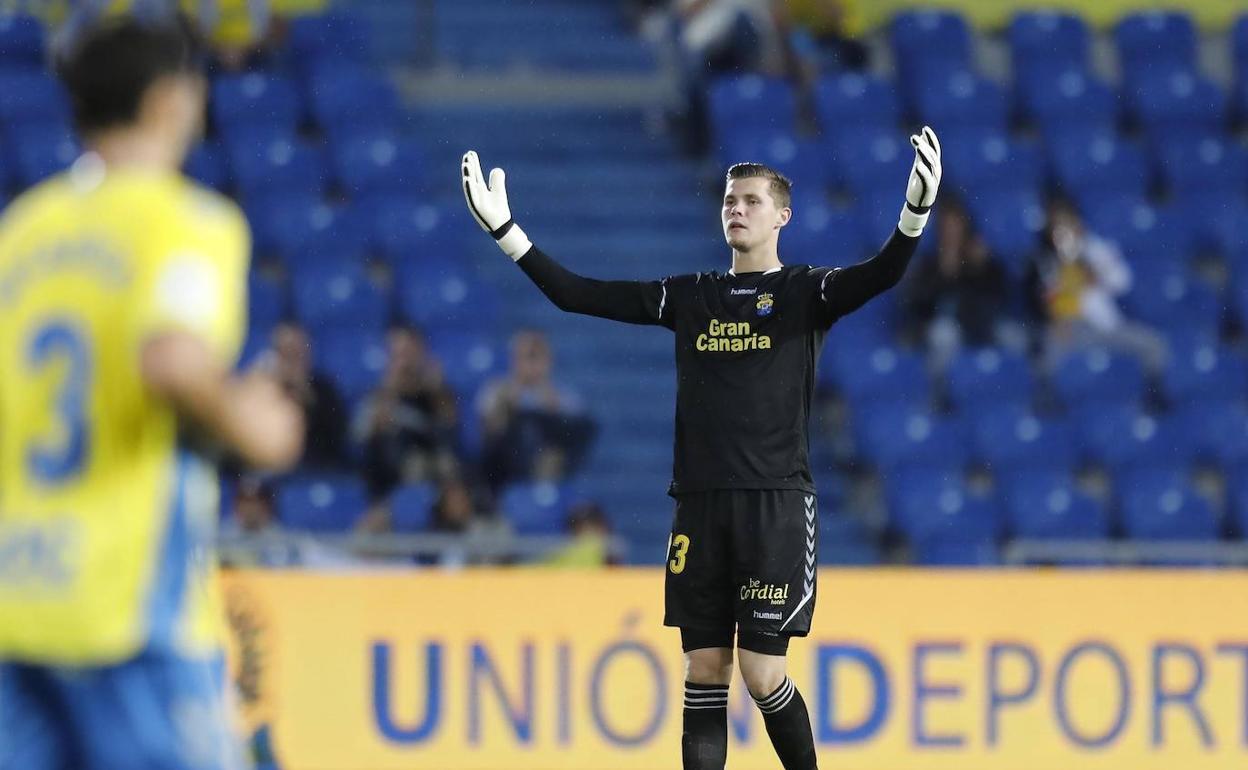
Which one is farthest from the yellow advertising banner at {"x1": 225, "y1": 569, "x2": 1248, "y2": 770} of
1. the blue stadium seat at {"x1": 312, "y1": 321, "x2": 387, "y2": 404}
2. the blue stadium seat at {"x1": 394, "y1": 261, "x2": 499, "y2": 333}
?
the blue stadium seat at {"x1": 394, "y1": 261, "x2": 499, "y2": 333}

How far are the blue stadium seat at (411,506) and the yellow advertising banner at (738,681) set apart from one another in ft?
5.88

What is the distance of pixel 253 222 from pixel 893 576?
232 inches

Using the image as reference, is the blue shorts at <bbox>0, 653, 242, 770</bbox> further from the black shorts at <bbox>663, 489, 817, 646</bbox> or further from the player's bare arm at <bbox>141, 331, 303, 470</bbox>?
the black shorts at <bbox>663, 489, 817, 646</bbox>

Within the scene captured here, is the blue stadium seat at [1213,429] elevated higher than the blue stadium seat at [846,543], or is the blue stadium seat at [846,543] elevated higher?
the blue stadium seat at [1213,429]

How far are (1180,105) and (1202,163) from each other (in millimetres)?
590

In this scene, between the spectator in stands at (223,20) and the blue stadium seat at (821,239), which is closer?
the blue stadium seat at (821,239)

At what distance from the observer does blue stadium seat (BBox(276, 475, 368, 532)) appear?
37.4ft

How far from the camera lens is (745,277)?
655 centimetres

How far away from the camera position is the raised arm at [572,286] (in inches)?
259

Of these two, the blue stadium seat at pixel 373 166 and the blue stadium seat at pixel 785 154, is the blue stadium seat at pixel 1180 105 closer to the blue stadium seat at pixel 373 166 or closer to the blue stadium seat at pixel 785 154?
the blue stadium seat at pixel 785 154

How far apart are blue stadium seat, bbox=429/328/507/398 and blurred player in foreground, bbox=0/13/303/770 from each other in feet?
29.7

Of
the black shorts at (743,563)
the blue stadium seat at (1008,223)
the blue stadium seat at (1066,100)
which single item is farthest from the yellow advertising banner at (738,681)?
the blue stadium seat at (1066,100)

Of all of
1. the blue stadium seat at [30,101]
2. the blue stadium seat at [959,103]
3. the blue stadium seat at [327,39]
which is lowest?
the blue stadium seat at [30,101]

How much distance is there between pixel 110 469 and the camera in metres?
3.12
